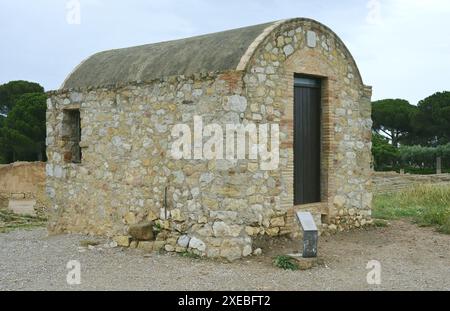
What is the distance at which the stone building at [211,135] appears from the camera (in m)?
7.54

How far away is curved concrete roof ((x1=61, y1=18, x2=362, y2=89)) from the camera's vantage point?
25.6ft

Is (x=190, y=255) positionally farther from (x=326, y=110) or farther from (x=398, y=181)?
(x=398, y=181)

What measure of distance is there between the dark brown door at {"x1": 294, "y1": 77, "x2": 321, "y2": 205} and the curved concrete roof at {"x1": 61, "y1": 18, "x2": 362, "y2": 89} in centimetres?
116

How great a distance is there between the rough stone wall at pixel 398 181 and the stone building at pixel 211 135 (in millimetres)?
7821

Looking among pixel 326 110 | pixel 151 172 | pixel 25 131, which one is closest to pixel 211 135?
pixel 151 172

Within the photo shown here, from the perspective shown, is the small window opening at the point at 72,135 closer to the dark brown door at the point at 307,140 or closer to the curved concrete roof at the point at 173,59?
the curved concrete roof at the point at 173,59

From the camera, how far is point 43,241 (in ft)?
32.0

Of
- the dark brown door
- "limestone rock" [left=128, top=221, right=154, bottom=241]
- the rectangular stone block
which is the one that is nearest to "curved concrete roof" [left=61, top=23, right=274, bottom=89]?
the dark brown door

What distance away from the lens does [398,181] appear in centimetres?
1872

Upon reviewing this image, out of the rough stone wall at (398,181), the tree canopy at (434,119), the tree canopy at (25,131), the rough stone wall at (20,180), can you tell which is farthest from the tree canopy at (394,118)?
the rough stone wall at (20,180)

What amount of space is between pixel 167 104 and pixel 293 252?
296cm

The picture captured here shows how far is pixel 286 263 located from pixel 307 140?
2641 millimetres

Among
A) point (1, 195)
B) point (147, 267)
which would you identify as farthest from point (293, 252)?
point (1, 195)

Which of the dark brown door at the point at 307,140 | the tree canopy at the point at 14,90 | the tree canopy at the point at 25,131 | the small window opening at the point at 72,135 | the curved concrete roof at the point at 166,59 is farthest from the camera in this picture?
the tree canopy at the point at 14,90
